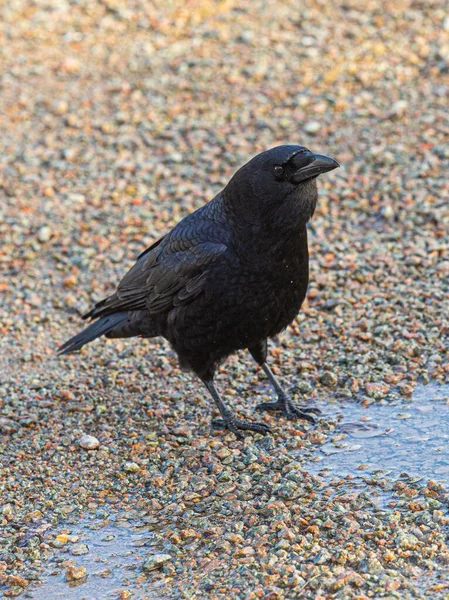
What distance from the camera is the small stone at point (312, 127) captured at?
30.6 feet

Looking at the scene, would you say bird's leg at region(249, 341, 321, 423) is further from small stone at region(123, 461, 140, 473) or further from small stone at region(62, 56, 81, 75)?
small stone at region(62, 56, 81, 75)

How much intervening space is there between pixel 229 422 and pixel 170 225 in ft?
9.66

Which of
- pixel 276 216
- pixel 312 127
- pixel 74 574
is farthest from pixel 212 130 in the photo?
pixel 74 574

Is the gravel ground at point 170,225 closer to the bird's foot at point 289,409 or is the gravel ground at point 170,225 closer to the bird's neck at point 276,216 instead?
the bird's foot at point 289,409

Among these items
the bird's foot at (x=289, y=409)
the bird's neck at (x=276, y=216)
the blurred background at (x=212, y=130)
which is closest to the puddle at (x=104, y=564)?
the bird's foot at (x=289, y=409)

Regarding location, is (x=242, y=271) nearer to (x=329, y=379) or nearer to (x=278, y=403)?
(x=278, y=403)

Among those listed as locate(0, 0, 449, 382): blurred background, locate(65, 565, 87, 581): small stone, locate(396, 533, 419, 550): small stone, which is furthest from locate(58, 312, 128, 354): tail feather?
locate(396, 533, 419, 550): small stone

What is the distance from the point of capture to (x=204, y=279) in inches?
218

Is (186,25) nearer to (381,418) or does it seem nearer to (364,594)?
(381,418)

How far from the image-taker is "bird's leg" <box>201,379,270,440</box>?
5.80m

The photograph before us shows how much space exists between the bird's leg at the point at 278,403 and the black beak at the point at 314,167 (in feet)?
3.95

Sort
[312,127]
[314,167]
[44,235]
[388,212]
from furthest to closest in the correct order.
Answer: [312,127] → [44,235] → [388,212] → [314,167]

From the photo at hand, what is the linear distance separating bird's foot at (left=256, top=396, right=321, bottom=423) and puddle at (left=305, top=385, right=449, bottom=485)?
13 centimetres

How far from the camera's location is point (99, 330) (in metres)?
6.34
